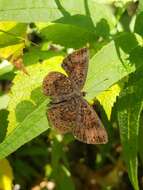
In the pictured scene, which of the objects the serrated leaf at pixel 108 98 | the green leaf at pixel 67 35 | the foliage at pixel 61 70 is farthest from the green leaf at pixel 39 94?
the green leaf at pixel 67 35

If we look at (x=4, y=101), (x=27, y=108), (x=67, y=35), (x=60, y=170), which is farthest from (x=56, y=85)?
(x=60, y=170)

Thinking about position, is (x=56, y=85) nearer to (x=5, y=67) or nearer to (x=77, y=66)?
(x=77, y=66)

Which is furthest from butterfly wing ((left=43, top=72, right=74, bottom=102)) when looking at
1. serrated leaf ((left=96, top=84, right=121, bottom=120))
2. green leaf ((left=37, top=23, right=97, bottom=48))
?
green leaf ((left=37, top=23, right=97, bottom=48))

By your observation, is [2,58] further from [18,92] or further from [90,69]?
[90,69]

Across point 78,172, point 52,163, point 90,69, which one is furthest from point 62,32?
point 78,172

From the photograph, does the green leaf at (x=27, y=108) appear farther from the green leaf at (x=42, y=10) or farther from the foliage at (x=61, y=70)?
the green leaf at (x=42, y=10)

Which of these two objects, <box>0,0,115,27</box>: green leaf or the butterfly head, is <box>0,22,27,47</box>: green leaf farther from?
the butterfly head

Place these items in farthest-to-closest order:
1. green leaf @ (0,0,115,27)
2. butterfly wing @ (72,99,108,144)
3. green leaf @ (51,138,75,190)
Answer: green leaf @ (51,138,75,190)
green leaf @ (0,0,115,27)
butterfly wing @ (72,99,108,144)

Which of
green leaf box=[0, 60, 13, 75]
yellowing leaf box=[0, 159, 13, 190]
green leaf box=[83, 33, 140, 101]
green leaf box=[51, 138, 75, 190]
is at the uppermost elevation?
green leaf box=[0, 60, 13, 75]
